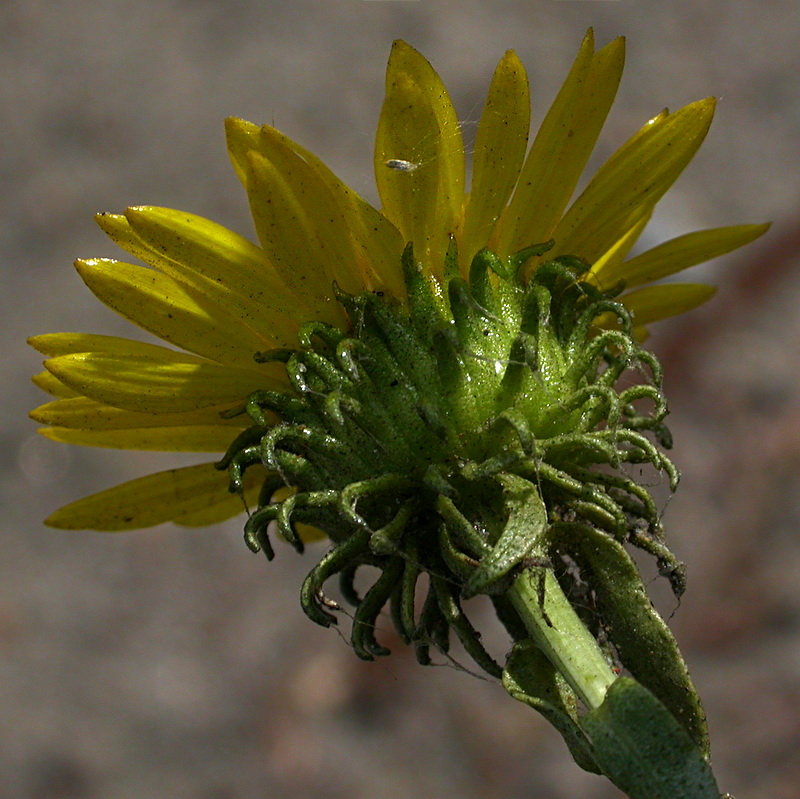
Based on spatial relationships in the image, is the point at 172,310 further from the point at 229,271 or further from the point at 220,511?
the point at 220,511

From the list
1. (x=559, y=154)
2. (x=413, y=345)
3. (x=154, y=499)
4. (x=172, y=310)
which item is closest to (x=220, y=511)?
(x=154, y=499)

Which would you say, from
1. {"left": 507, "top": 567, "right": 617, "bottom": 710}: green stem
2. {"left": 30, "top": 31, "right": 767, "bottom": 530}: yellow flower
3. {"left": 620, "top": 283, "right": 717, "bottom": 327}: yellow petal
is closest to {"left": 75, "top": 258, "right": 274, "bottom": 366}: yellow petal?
{"left": 30, "top": 31, "right": 767, "bottom": 530}: yellow flower

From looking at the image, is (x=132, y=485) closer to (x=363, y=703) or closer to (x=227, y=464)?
(x=227, y=464)

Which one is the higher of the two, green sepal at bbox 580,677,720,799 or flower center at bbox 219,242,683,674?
flower center at bbox 219,242,683,674

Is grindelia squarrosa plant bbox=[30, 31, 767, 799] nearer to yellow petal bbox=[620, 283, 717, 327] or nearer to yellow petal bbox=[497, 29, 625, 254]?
yellow petal bbox=[497, 29, 625, 254]

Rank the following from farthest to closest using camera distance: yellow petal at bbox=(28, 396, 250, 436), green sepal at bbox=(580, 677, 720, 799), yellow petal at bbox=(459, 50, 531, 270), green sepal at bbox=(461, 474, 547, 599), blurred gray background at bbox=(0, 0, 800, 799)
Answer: blurred gray background at bbox=(0, 0, 800, 799) < yellow petal at bbox=(28, 396, 250, 436) < yellow petal at bbox=(459, 50, 531, 270) < green sepal at bbox=(461, 474, 547, 599) < green sepal at bbox=(580, 677, 720, 799)

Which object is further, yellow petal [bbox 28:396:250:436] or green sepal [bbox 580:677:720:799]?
yellow petal [bbox 28:396:250:436]

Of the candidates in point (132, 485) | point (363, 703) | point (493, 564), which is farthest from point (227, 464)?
point (363, 703)
